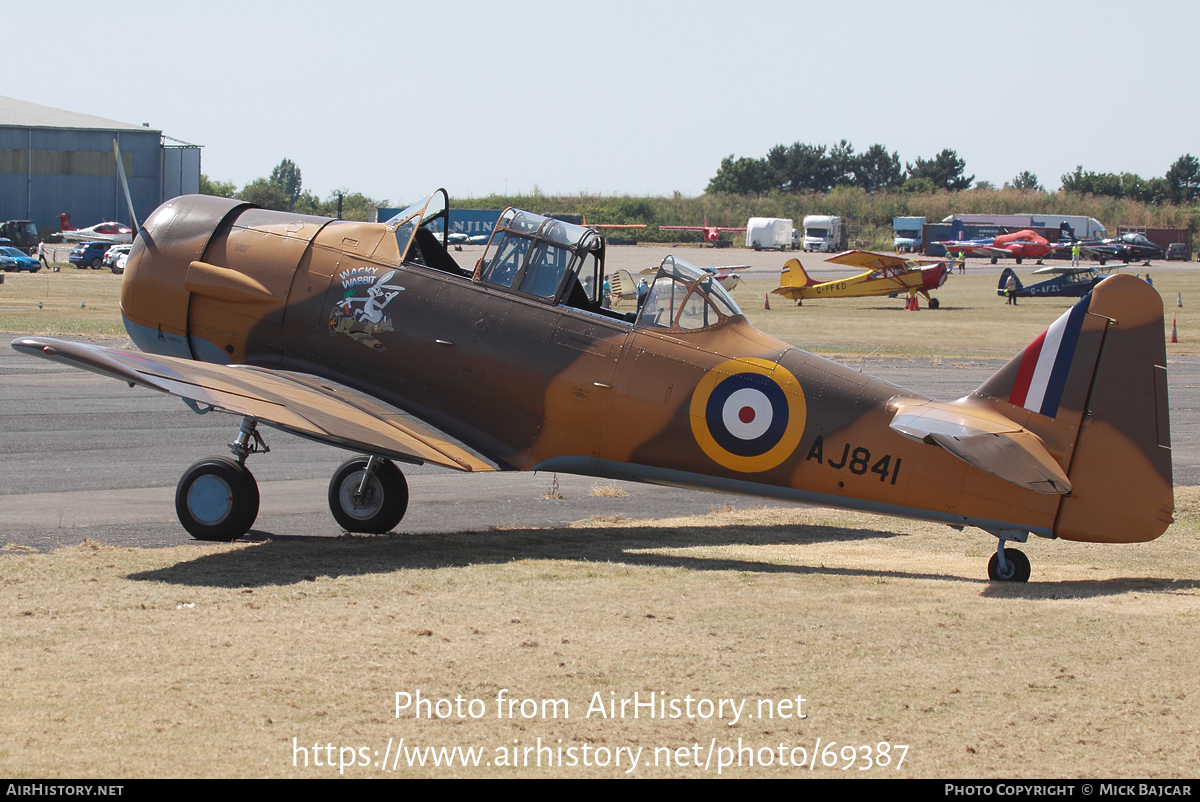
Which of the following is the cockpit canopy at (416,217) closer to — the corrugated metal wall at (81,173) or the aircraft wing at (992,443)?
the aircraft wing at (992,443)

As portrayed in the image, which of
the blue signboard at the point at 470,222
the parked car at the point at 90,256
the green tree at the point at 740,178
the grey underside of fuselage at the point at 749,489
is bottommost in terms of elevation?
the grey underside of fuselage at the point at 749,489

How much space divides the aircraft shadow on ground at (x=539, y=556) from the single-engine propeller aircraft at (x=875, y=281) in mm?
36517

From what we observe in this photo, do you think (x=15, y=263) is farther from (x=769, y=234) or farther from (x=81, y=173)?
(x=769, y=234)

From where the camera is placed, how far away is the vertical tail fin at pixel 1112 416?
7.89 m

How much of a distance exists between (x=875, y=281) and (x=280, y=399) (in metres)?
40.9

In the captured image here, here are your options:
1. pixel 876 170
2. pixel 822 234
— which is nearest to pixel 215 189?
pixel 822 234

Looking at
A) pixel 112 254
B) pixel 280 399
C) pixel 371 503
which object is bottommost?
pixel 371 503

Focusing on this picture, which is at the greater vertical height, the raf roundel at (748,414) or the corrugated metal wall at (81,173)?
the corrugated metal wall at (81,173)

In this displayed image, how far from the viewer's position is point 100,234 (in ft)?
207

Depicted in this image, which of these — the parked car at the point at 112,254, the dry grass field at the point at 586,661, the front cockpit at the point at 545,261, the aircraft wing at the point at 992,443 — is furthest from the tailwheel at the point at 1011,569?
the parked car at the point at 112,254

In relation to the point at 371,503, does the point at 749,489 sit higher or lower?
higher

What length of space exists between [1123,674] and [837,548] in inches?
173

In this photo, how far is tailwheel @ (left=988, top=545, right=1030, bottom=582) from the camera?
326 inches

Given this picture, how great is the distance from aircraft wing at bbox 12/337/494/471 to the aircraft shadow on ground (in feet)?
2.64
